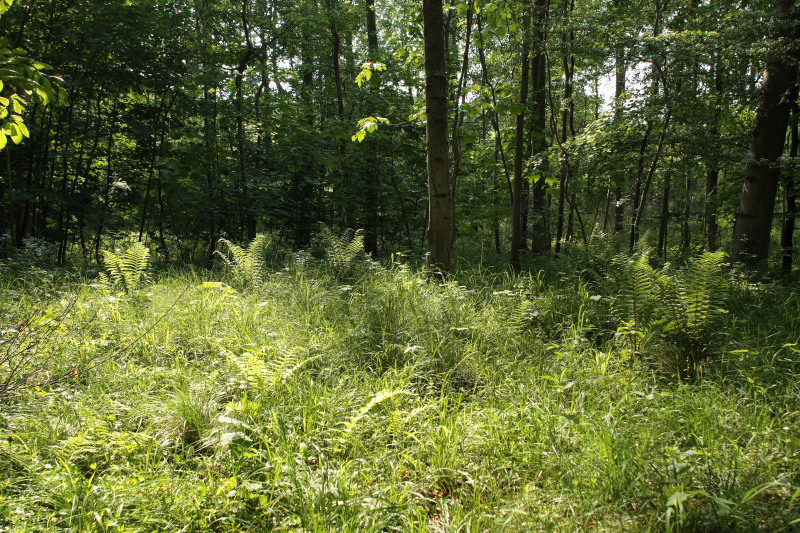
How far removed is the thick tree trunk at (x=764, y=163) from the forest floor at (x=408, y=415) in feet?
7.69

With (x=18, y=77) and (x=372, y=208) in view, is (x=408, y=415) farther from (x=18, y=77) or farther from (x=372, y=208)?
(x=372, y=208)

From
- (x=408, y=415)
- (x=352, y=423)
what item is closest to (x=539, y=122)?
(x=408, y=415)

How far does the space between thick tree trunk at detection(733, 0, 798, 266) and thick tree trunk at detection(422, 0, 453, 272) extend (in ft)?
13.3

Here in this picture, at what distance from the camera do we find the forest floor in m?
1.83

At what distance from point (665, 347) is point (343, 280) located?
3533mm

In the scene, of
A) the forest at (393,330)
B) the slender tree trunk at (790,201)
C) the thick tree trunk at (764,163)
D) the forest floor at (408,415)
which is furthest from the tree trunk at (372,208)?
the slender tree trunk at (790,201)

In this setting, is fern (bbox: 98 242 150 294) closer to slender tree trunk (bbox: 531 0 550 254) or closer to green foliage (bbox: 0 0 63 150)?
green foliage (bbox: 0 0 63 150)

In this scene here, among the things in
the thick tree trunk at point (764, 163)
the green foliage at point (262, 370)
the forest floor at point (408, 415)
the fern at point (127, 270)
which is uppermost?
the thick tree trunk at point (764, 163)

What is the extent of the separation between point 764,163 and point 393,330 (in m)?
5.56

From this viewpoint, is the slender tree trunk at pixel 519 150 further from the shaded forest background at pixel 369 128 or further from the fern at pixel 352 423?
the fern at pixel 352 423

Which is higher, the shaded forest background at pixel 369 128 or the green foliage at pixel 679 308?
the shaded forest background at pixel 369 128

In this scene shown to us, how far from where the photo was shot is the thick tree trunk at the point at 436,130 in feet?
16.3

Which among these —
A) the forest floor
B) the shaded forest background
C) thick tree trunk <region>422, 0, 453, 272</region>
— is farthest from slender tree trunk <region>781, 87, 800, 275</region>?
→ thick tree trunk <region>422, 0, 453, 272</region>

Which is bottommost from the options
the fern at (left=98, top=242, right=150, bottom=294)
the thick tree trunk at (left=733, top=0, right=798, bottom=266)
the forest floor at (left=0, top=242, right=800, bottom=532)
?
the forest floor at (left=0, top=242, right=800, bottom=532)
